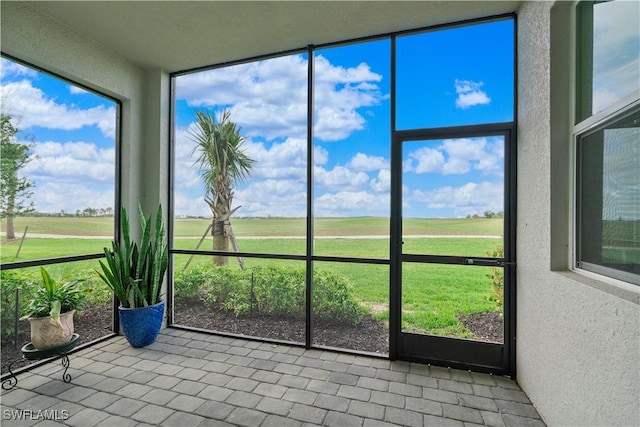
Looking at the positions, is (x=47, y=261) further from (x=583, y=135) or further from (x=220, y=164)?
(x=583, y=135)

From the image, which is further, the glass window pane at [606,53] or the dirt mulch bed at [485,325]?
the dirt mulch bed at [485,325]

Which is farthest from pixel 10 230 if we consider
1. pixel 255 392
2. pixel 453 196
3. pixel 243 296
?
pixel 453 196

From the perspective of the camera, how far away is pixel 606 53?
160 cm

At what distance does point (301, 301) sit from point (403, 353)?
118cm

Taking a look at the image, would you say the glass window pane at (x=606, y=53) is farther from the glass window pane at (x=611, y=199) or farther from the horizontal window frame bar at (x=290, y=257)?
the horizontal window frame bar at (x=290, y=257)

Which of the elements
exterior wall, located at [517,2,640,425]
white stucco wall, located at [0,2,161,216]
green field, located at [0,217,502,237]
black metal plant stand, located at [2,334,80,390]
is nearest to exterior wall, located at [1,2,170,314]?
white stucco wall, located at [0,2,161,216]

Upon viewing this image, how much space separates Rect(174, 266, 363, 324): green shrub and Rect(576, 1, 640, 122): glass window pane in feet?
7.97

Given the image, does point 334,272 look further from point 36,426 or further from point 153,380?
point 36,426

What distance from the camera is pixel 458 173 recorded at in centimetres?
284

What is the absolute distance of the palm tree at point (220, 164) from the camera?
3.63 metres

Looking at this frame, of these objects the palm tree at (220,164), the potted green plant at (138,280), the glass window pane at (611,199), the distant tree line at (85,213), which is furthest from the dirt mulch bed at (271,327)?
the glass window pane at (611,199)

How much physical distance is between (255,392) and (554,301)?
2207 mm

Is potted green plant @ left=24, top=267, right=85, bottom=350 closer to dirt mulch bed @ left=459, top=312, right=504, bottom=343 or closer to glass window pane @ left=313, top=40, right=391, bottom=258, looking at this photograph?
glass window pane @ left=313, top=40, right=391, bottom=258

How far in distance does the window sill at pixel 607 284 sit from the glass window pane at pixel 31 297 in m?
4.03
